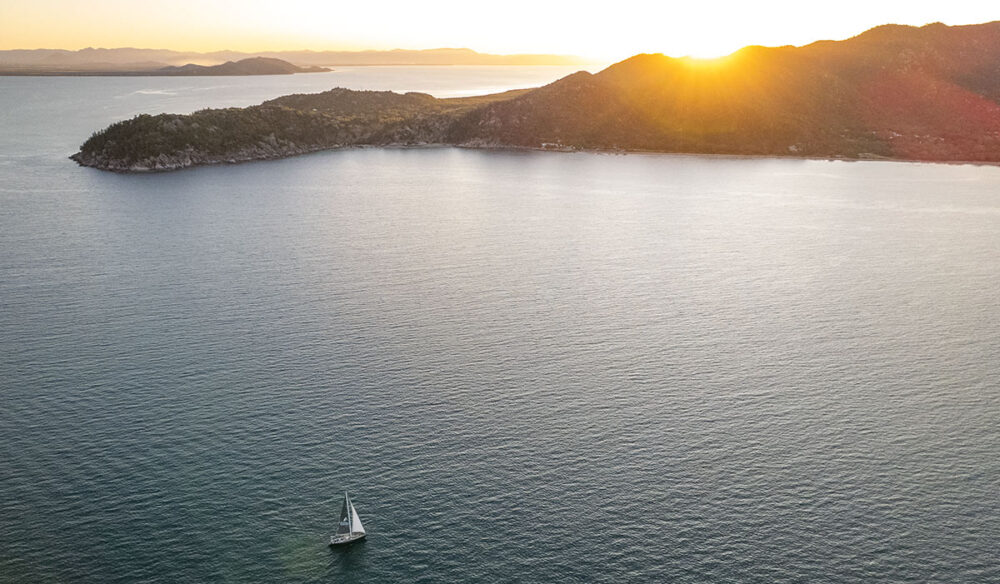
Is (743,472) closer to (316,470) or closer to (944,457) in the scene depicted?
(944,457)

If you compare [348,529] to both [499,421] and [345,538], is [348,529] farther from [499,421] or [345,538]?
[499,421]

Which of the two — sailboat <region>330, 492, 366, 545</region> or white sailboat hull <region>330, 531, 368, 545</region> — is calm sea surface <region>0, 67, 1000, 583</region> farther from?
sailboat <region>330, 492, 366, 545</region>

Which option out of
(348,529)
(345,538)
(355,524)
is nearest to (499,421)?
(355,524)

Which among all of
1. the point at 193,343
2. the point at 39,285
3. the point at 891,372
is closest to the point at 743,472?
the point at 891,372

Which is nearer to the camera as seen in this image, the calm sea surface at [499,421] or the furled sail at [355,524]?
the calm sea surface at [499,421]

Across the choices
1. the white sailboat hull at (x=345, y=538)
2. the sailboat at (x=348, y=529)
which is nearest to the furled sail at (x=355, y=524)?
the sailboat at (x=348, y=529)

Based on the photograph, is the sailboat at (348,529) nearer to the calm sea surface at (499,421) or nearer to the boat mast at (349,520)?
the boat mast at (349,520)
